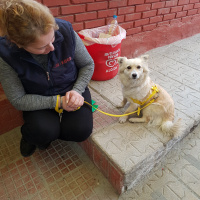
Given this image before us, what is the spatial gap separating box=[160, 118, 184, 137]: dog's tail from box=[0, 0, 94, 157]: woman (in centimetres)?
70

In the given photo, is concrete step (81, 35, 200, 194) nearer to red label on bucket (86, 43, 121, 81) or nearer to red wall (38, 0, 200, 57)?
red label on bucket (86, 43, 121, 81)

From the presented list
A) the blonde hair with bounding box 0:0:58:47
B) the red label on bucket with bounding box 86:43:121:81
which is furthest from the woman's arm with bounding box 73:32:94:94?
the red label on bucket with bounding box 86:43:121:81

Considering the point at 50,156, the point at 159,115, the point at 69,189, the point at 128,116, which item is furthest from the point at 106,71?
the point at 69,189

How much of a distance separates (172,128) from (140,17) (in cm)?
194

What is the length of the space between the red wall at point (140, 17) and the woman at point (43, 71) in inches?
32.2

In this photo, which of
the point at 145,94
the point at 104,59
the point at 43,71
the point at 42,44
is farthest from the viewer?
the point at 104,59

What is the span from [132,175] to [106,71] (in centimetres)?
138

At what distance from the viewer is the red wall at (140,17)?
6.89ft

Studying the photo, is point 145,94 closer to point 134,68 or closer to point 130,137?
point 134,68

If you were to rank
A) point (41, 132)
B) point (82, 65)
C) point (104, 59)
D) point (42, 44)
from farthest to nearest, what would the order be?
point (104, 59) → point (82, 65) → point (41, 132) → point (42, 44)

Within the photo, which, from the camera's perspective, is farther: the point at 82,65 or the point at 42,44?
the point at 82,65

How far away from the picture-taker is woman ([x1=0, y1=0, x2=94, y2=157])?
95cm

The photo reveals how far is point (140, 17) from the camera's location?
2.80m

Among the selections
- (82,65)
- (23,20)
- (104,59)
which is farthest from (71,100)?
(104,59)
